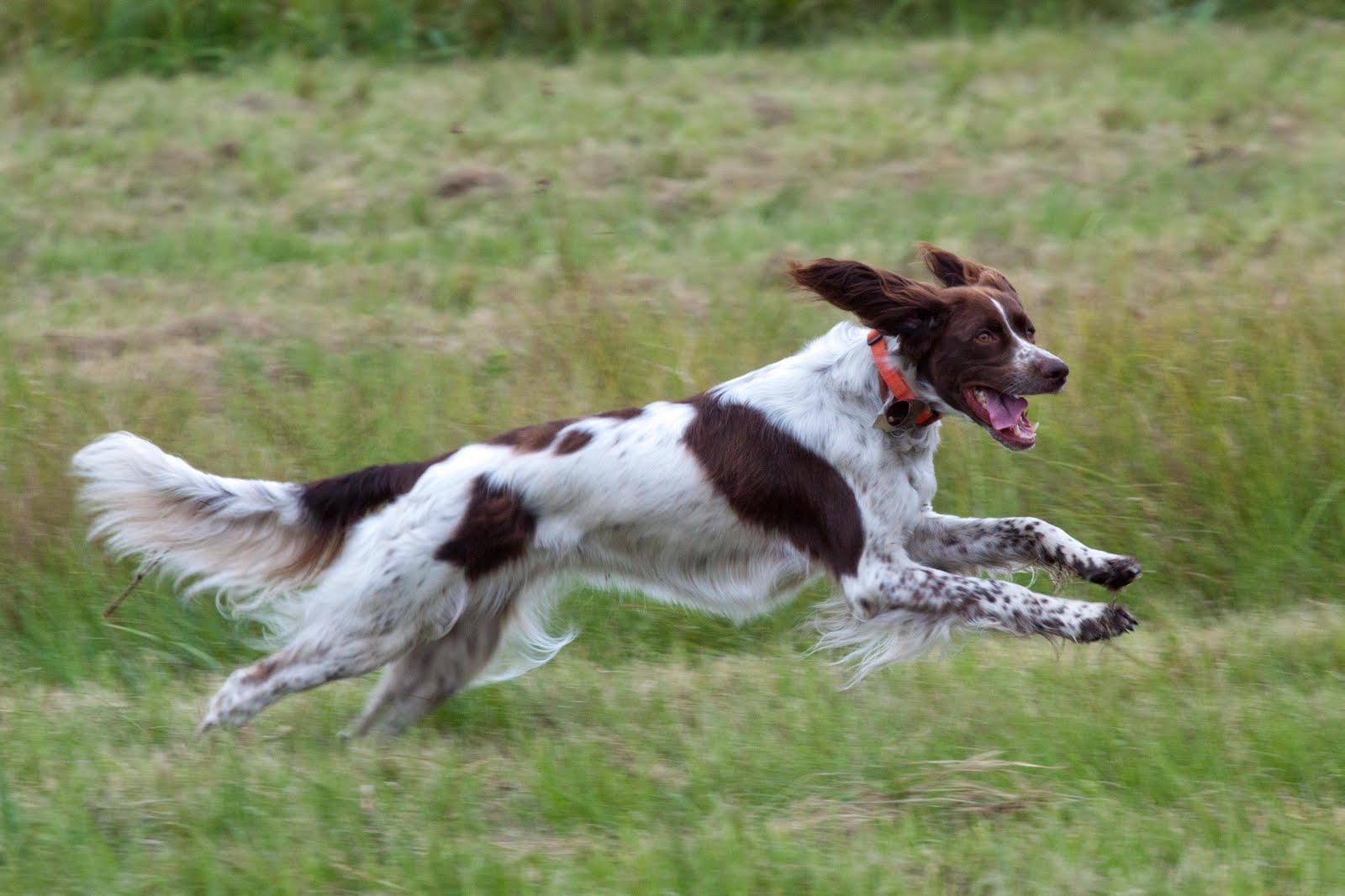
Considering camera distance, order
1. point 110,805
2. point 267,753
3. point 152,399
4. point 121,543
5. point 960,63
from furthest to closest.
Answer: point 960,63, point 152,399, point 121,543, point 267,753, point 110,805

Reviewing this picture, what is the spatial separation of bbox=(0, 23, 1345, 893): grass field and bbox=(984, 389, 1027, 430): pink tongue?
771 millimetres

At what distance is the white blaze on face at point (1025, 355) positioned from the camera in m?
4.46

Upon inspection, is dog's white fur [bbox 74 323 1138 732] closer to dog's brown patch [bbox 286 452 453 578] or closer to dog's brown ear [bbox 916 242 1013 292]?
dog's brown patch [bbox 286 452 453 578]

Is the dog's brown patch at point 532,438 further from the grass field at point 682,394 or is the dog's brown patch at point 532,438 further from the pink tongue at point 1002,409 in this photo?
the pink tongue at point 1002,409

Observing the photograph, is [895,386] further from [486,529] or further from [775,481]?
[486,529]

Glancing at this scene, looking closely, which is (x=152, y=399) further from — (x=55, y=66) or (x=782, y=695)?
(x=55, y=66)

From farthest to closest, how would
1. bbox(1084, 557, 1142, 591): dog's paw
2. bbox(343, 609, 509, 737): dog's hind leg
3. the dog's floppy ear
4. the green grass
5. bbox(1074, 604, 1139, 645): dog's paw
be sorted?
1. the green grass
2. bbox(343, 609, 509, 737): dog's hind leg
3. the dog's floppy ear
4. bbox(1084, 557, 1142, 591): dog's paw
5. bbox(1074, 604, 1139, 645): dog's paw

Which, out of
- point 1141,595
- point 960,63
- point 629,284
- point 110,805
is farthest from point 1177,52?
point 110,805

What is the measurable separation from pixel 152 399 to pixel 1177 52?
26.0 ft

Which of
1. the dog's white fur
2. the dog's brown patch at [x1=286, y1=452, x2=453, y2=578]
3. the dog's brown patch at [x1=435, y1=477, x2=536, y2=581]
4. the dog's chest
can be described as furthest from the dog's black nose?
the dog's brown patch at [x1=286, y1=452, x2=453, y2=578]

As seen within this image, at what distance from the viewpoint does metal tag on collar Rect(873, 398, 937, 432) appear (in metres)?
4.57

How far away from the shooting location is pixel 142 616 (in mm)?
5613

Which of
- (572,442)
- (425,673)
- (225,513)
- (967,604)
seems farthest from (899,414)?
(225,513)

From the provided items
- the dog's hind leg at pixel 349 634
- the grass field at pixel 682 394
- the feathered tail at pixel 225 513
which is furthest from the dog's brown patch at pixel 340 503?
the grass field at pixel 682 394
